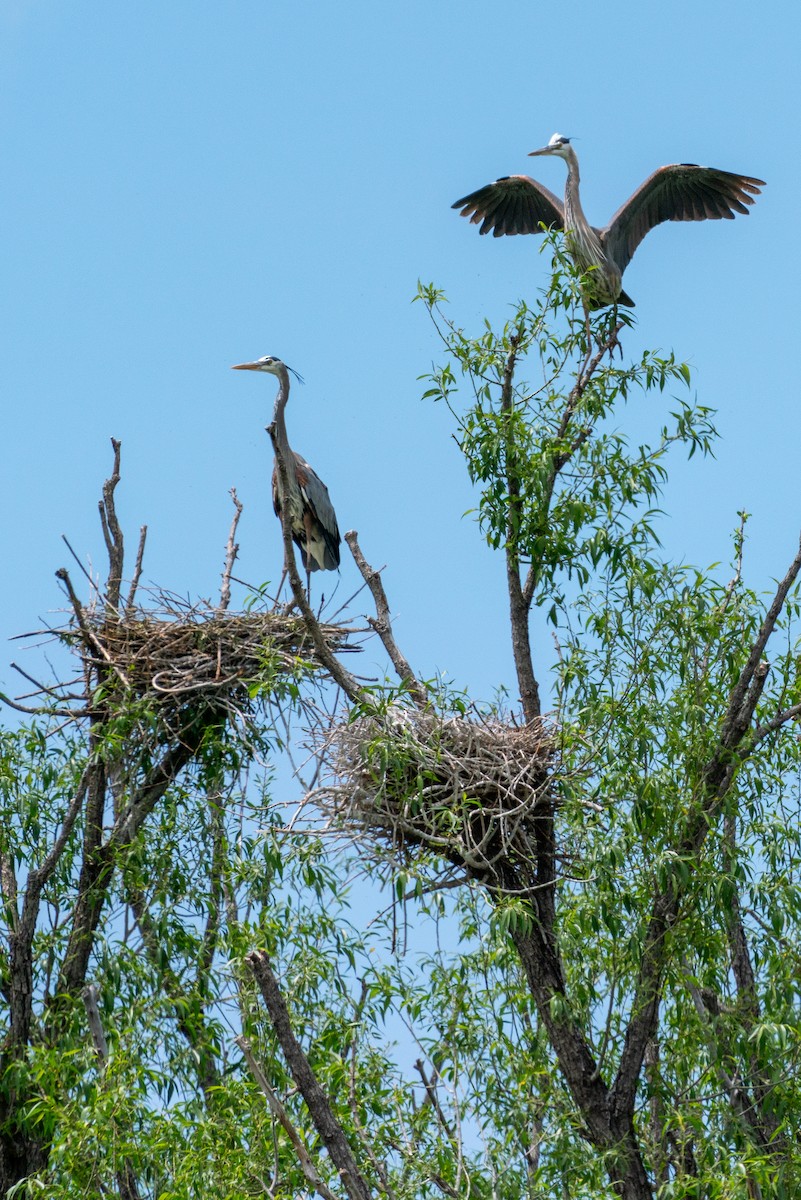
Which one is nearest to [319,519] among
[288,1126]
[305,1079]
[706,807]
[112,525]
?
[112,525]

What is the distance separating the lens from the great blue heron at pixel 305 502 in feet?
39.6

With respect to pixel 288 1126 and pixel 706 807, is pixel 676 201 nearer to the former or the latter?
pixel 706 807

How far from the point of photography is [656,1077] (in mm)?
8875

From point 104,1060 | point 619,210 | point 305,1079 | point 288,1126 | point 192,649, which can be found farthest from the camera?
point 619,210

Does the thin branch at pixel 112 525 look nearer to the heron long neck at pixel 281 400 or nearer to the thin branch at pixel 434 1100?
the heron long neck at pixel 281 400

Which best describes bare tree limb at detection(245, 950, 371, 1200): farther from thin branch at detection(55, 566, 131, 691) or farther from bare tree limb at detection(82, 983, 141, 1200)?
thin branch at detection(55, 566, 131, 691)

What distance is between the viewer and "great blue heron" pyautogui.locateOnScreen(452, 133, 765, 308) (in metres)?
11.6

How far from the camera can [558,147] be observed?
1241 cm

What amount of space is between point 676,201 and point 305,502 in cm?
344

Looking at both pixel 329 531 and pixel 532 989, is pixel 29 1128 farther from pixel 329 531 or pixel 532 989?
pixel 329 531

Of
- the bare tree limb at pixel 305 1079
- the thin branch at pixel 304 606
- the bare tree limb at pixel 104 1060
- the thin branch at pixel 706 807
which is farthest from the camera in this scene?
the thin branch at pixel 706 807

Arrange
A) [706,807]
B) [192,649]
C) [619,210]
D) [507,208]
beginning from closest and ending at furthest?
[706,807] → [192,649] → [619,210] → [507,208]

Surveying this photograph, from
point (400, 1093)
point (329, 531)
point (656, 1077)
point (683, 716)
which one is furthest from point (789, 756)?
point (329, 531)

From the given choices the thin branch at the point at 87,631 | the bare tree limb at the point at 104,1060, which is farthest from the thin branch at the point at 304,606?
the bare tree limb at the point at 104,1060
